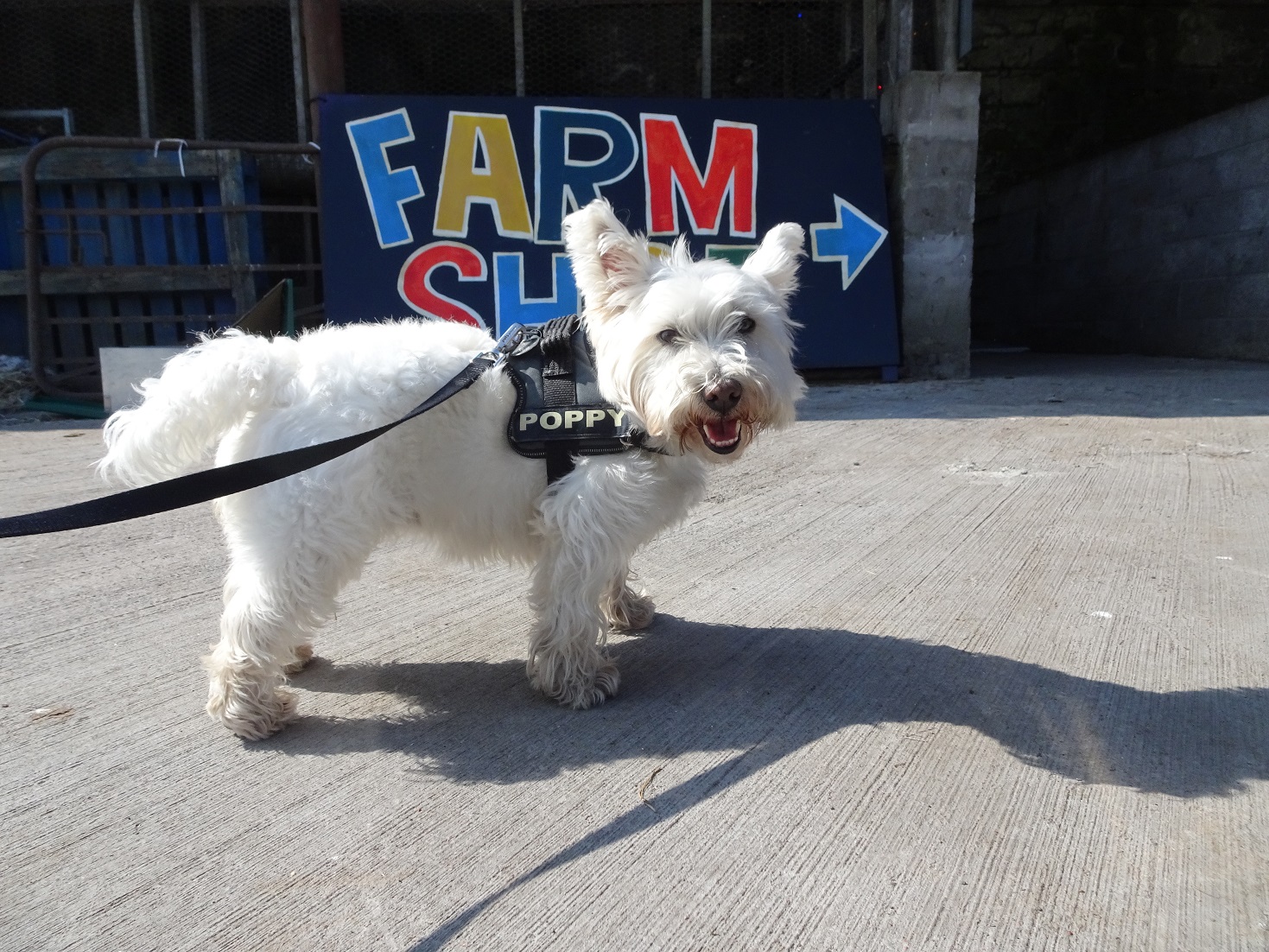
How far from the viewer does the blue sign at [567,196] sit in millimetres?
9164

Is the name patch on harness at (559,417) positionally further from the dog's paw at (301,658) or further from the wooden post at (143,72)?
the wooden post at (143,72)

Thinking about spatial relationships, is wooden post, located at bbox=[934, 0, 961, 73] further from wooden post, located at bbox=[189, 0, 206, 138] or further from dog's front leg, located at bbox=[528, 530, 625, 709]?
dog's front leg, located at bbox=[528, 530, 625, 709]

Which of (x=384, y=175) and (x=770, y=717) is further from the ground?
(x=384, y=175)

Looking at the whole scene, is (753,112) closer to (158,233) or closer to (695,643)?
(158,233)

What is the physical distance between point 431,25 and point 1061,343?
1107 cm

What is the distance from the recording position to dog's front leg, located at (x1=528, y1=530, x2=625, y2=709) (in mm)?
2898

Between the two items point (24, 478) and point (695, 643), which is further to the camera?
point (24, 478)

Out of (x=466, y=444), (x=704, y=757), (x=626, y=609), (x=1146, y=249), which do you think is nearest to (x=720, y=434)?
(x=466, y=444)

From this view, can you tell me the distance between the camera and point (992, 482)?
5.59 m

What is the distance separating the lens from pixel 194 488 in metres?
2.35

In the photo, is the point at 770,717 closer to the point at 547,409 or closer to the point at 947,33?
the point at 547,409

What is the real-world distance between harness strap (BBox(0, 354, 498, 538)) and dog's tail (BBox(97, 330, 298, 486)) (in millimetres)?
286

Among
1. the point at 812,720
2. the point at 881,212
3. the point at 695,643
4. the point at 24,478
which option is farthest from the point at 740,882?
the point at 881,212

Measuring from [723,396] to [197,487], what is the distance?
1461mm
